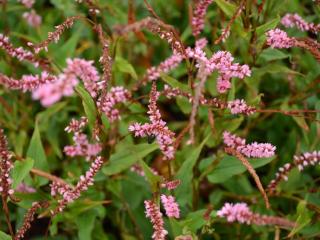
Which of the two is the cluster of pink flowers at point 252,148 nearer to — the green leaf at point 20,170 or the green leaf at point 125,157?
the green leaf at point 125,157

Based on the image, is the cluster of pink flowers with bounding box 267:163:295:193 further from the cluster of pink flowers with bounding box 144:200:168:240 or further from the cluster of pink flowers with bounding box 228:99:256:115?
the cluster of pink flowers with bounding box 144:200:168:240

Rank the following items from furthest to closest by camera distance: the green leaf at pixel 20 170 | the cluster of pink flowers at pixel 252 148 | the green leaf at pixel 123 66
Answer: the green leaf at pixel 123 66, the green leaf at pixel 20 170, the cluster of pink flowers at pixel 252 148

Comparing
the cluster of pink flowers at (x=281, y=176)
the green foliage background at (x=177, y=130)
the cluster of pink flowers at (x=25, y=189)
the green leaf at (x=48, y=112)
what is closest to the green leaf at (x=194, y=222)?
the green foliage background at (x=177, y=130)

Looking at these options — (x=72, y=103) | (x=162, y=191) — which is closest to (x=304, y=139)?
(x=162, y=191)

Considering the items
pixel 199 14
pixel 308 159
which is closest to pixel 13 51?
pixel 199 14

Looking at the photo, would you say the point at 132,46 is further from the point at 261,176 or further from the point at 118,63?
the point at 261,176

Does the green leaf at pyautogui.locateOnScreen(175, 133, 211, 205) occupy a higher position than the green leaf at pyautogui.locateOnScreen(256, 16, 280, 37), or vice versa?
the green leaf at pyautogui.locateOnScreen(256, 16, 280, 37)

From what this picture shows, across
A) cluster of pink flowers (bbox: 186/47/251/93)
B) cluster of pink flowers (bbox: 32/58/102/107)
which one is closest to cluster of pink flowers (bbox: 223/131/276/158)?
cluster of pink flowers (bbox: 186/47/251/93)
